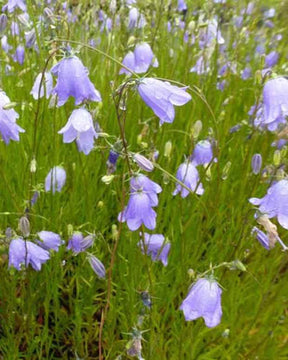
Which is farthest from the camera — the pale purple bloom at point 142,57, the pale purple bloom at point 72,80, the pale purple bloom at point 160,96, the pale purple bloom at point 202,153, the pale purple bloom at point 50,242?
the pale purple bloom at point 142,57

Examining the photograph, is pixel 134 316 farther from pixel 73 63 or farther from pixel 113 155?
pixel 73 63

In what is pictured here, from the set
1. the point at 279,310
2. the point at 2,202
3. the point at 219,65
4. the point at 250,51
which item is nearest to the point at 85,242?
the point at 2,202

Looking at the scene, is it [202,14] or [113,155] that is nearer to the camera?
[113,155]

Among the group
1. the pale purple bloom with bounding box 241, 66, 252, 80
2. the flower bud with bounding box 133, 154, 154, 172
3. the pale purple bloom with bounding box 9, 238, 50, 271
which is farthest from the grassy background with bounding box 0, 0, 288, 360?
the pale purple bloom with bounding box 241, 66, 252, 80

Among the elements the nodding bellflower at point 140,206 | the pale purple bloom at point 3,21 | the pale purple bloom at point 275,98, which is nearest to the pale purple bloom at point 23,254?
the nodding bellflower at point 140,206

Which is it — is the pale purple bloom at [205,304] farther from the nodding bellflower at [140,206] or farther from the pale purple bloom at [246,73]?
the pale purple bloom at [246,73]

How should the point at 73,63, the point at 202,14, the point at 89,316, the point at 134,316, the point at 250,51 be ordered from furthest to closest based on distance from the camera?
the point at 250,51, the point at 202,14, the point at 89,316, the point at 134,316, the point at 73,63
